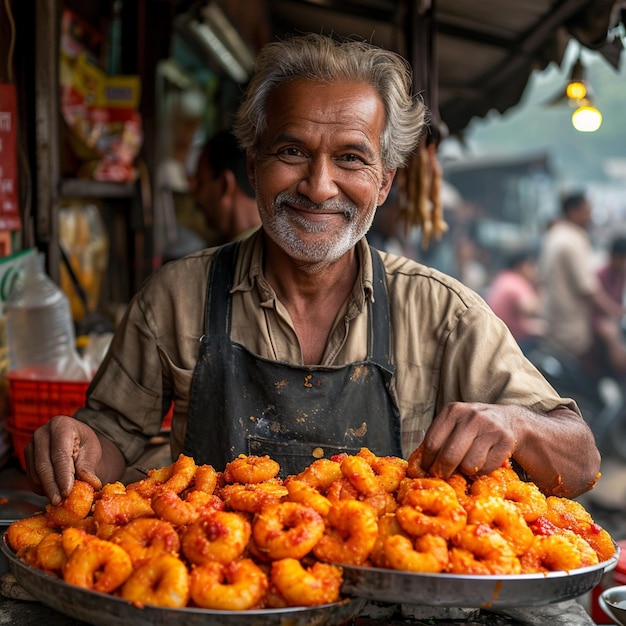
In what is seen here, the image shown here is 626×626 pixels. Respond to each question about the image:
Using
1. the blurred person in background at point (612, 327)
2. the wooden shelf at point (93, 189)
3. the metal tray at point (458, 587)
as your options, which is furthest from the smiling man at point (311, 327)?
the blurred person in background at point (612, 327)

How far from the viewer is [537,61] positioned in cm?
558

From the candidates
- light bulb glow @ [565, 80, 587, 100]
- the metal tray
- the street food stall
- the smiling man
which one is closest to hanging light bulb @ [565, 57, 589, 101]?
light bulb glow @ [565, 80, 587, 100]

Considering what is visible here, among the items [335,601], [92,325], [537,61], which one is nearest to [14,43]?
[92,325]

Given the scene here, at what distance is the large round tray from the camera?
59.6 inches

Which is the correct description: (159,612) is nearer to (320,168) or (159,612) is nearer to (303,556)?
(303,556)

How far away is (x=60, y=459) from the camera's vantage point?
2.17 m

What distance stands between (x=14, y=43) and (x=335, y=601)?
2779 millimetres

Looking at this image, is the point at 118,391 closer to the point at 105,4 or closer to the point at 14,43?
the point at 14,43

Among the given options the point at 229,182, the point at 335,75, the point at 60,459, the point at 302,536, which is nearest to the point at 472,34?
the point at 229,182

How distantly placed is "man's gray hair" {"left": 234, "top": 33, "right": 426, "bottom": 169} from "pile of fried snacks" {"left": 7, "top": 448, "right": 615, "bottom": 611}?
1.20 metres

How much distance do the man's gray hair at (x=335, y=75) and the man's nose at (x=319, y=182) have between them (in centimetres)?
25

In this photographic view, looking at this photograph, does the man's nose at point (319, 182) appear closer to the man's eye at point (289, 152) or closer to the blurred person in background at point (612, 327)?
the man's eye at point (289, 152)

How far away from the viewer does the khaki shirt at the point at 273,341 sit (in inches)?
103

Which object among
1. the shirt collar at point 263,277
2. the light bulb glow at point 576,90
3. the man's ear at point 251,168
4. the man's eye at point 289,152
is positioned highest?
the light bulb glow at point 576,90
